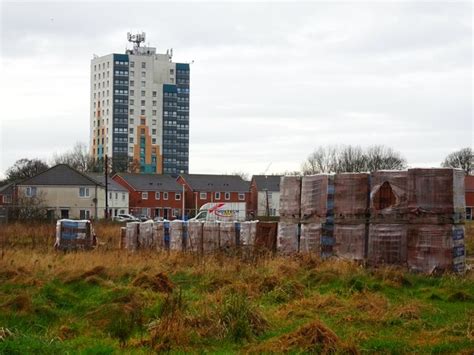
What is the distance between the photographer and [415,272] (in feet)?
54.3

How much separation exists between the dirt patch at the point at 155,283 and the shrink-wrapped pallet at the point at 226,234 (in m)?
6.72

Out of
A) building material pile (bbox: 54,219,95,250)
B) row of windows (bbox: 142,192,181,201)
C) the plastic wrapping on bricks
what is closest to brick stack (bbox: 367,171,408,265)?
the plastic wrapping on bricks

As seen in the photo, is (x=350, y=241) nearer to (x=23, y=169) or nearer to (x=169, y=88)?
(x=23, y=169)

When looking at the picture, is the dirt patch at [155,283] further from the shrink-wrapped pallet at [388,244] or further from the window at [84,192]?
the window at [84,192]

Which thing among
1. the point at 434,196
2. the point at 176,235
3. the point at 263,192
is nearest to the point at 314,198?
the point at 434,196

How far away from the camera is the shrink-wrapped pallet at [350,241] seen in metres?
17.6

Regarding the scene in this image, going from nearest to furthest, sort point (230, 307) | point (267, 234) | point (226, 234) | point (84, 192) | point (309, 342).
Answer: point (309, 342), point (230, 307), point (267, 234), point (226, 234), point (84, 192)

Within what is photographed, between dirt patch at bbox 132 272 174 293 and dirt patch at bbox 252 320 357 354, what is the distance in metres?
4.84

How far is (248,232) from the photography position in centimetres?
2080

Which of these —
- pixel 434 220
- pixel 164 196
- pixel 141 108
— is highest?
pixel 141 108

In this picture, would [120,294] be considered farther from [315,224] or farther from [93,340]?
[315,224]

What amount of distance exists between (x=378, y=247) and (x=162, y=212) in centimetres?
8471

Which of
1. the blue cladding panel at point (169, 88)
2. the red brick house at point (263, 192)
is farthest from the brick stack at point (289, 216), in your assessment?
the blue cladding panel at point (169, 88)

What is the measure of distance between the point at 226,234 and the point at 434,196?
23.4ft
